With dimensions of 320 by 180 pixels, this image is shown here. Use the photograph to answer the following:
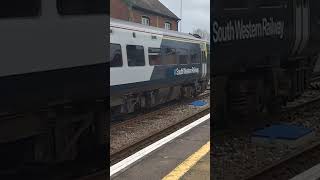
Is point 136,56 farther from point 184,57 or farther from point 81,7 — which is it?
point 81,7

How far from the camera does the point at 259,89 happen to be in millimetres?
3211

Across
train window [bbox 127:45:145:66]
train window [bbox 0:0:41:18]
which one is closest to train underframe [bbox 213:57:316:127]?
train window [bbox 0:0:41:18]

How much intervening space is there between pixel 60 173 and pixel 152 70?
6907 mm

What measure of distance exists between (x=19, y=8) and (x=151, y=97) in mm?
7051

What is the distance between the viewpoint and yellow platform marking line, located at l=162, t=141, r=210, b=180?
3199mm

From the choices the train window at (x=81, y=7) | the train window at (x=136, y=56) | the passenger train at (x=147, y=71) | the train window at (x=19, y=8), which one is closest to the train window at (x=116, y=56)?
the passenger train at (x=147, y=71)

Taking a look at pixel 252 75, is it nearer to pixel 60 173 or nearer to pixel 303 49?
pixel 303 49

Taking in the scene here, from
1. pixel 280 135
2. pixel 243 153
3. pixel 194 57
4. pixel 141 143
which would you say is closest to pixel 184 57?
pixel 194 57

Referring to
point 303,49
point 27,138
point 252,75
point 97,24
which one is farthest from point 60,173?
point 303,49

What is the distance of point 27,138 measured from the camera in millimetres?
1457

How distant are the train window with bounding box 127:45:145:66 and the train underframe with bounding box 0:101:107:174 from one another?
19.1 ft

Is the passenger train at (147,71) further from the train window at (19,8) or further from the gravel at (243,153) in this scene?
the train window at (19,8)

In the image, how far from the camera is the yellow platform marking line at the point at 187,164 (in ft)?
10.5

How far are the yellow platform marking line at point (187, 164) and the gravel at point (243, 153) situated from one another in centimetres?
32
